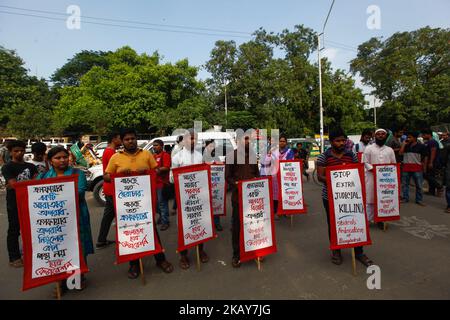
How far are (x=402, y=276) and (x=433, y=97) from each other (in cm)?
2739

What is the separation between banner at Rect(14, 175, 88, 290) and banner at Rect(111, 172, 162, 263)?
1.37 feet

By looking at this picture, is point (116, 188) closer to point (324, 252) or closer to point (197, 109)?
point (324, 252)

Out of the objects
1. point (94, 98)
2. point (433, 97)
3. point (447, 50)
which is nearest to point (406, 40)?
point (447, 50)

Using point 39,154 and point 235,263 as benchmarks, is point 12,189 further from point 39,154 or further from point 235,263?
point 235,263

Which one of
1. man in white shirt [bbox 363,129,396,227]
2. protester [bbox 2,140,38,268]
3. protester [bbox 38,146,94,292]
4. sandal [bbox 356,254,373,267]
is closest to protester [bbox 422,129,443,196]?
man in white shirt [bbox 363,129,396,227]

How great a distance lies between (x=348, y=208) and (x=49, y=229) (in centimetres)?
337

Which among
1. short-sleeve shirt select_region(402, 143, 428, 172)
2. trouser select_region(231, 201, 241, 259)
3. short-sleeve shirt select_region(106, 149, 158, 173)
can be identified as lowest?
trouser select_region(231, 201, 241, 259)

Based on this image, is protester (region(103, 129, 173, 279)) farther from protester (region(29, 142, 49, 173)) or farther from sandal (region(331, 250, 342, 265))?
sandal (region(331, 250, 342, 265))

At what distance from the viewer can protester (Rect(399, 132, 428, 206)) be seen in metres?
6.44

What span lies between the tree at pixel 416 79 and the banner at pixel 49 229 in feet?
→ 93.5

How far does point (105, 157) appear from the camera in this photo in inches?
178

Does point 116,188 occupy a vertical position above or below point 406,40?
below

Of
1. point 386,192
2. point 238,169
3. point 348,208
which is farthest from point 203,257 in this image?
point 386,192

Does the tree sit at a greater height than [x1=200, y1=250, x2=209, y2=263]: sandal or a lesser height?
greater
